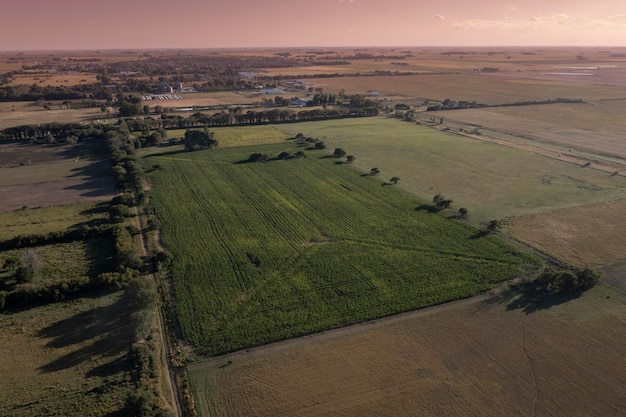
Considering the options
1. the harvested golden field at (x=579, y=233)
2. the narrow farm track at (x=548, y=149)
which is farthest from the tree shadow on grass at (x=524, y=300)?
the narrow farm track at (x=548, y=149)

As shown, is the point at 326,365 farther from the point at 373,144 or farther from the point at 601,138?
the point at 601,138

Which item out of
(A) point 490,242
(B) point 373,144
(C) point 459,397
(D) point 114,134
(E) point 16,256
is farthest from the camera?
(B) point 373,144

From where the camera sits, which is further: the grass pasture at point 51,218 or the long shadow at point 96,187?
the long shadow at point 96,187

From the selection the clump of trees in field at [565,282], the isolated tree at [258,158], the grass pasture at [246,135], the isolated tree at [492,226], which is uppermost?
the grass pasture at [246,135]

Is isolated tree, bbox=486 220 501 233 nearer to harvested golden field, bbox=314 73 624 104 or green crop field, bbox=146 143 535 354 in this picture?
green crop field, bbox=146 143 535 354

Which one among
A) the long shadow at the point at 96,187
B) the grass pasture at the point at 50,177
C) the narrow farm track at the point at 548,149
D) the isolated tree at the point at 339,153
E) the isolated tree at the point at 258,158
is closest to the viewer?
the grass pasture at the point at 50,177

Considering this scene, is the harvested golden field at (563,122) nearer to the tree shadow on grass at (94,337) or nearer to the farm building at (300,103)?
the farm building at (300,103)

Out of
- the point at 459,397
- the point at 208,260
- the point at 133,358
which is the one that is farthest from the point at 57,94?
the point at 459,397

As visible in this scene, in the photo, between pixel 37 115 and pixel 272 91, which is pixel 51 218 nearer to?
pixel 37 115
